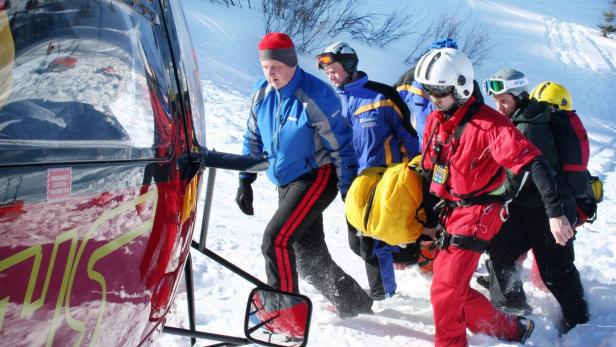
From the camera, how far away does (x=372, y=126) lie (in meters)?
4.39

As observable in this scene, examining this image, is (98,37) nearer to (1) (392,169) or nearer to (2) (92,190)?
(2) (92,190)

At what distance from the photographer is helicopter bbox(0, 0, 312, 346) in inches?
38.2

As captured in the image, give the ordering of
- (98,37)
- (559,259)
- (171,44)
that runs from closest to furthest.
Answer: (98,37) → (171,44) → (559,259)

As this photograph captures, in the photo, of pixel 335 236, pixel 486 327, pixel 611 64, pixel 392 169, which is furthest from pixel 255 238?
pixel 611 64

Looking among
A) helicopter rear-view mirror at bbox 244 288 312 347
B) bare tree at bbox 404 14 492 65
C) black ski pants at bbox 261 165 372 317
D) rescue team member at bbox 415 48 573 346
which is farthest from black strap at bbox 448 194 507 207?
bare tree at bbox 404 14 492 65

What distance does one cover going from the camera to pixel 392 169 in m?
3.64

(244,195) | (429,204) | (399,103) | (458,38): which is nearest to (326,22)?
(458,38)

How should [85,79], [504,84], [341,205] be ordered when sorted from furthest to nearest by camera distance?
[341,205], [504,84], [85,79]

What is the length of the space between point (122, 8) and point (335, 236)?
4333 millimetres

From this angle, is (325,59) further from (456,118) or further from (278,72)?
(456,118)

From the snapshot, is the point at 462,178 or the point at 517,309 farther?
the point at 517,309

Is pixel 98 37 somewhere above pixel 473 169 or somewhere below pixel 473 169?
above

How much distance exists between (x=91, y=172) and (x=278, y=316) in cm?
127

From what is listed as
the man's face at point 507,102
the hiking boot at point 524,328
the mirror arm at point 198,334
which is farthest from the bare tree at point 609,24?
the mirror arm at point 198,334
